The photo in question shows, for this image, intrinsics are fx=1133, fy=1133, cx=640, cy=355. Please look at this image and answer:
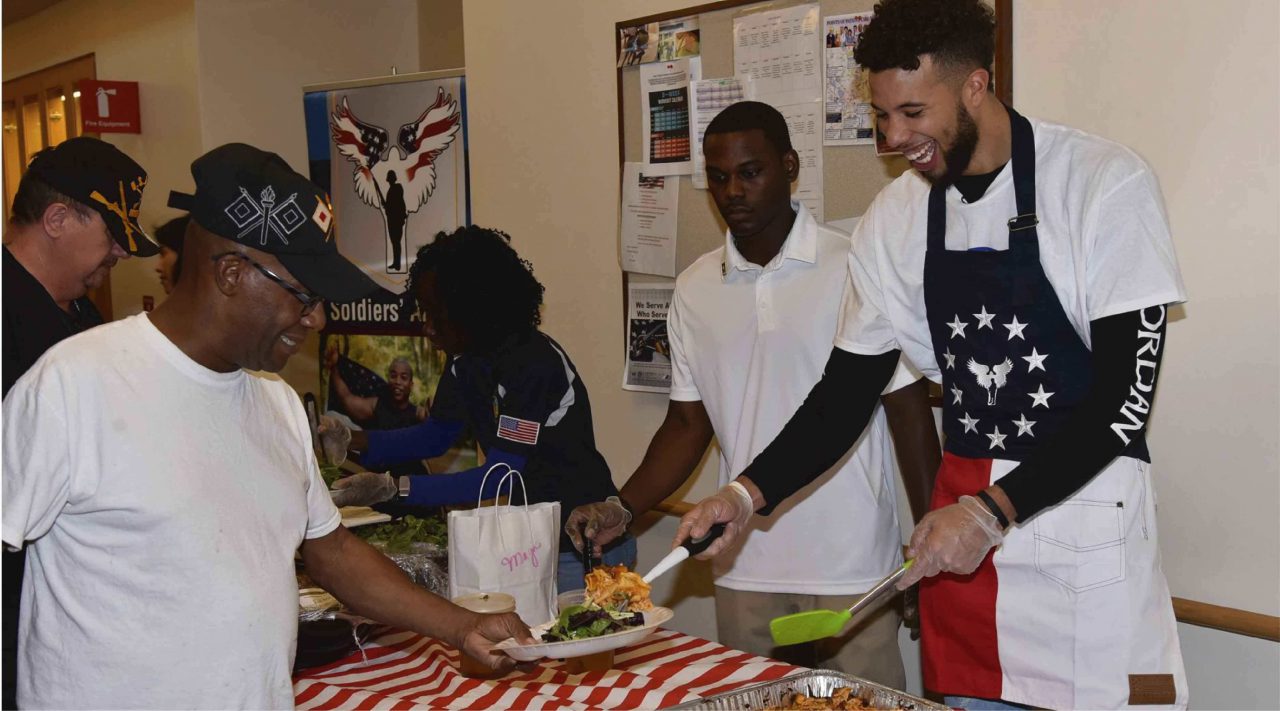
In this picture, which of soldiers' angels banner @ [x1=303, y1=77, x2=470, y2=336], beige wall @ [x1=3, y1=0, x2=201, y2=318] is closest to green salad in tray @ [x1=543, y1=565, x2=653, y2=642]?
soldiers' angels banner @ [x1=303, y1=77, x2=470, y2=336]

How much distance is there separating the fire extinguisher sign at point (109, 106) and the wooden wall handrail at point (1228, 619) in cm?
637

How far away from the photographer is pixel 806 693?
2.01 m

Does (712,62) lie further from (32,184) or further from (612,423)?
(32,184)

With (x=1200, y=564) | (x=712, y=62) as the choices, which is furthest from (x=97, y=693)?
(x=712, y=62)

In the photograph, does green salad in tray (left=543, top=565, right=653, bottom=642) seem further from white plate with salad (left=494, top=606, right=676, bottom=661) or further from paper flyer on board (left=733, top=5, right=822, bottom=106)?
paper flyer on board (left=733, top=5, right=822, bottom=106)

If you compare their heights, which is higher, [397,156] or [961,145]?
[397,156]

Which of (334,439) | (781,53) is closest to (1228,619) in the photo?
(781,53)

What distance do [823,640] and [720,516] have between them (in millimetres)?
734

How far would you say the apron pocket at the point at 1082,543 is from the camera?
6.18 ft

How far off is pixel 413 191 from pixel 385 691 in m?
3.07

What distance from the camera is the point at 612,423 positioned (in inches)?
160

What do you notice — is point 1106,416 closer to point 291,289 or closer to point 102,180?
point 291,289

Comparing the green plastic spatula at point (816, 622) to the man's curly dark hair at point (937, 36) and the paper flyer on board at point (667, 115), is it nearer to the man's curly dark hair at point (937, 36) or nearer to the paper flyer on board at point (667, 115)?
the man's curly dark hair at point (937, 36)

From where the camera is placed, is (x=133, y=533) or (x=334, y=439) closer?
(x=133, y=533)
